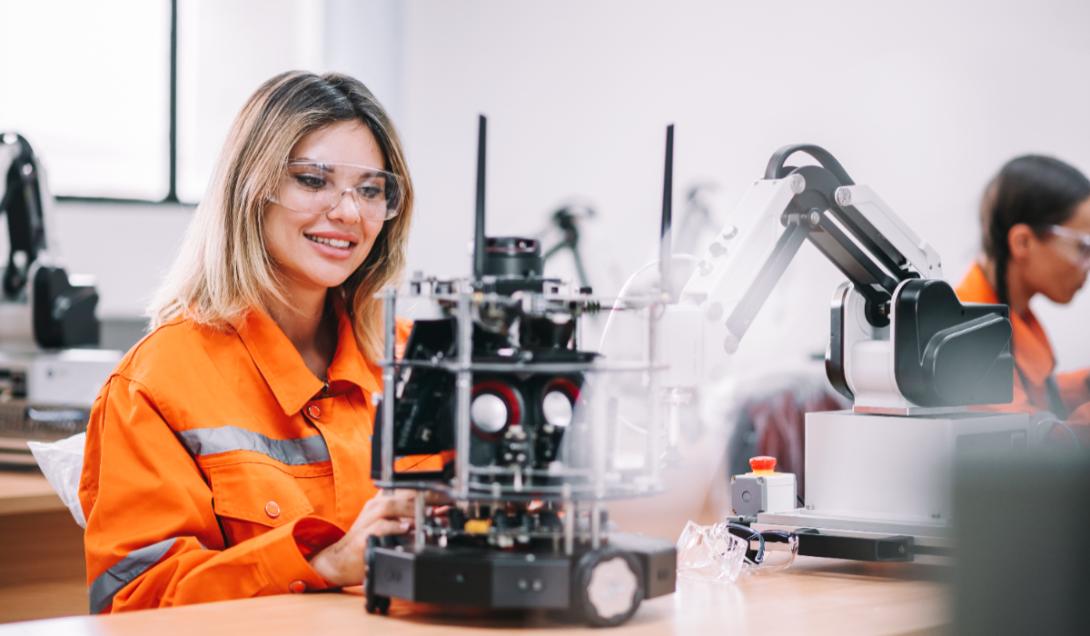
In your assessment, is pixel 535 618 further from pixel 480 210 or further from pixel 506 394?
pixel 480 210

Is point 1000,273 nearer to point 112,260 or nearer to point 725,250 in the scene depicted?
point 725,250

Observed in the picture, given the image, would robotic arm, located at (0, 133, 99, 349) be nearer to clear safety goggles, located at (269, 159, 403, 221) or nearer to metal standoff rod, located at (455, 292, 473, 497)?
clear safety goggles, located at (269, 159, 403, 221)

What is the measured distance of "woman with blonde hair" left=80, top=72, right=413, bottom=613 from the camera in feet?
5.26

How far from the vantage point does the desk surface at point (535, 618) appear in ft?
4.23

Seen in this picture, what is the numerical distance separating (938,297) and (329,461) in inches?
35.9

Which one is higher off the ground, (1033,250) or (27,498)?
(1033,250)

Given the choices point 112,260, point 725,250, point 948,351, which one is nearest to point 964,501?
point 725,250

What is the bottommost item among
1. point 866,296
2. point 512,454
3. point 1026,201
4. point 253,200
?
point 512,454

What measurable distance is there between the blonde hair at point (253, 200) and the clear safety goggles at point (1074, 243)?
7.22 ft

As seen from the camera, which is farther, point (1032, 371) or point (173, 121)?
point (173, 121)

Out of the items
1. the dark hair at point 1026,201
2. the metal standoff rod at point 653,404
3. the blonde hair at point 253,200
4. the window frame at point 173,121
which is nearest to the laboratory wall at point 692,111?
the window frame at point 173,121

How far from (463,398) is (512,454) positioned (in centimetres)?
8

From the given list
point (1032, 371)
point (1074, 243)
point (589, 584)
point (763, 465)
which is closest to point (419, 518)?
point (589, 584)

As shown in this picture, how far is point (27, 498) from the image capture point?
106 inches
